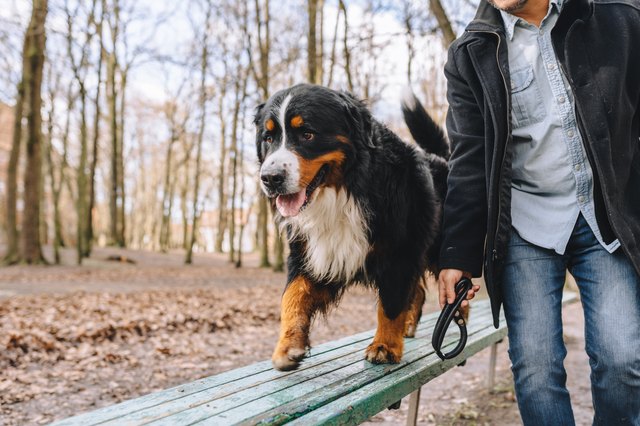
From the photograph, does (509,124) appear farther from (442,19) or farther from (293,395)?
(442,19)

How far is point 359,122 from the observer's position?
2.58 metres

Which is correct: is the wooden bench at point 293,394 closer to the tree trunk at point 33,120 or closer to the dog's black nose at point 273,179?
the dog's black nose at point 273,179

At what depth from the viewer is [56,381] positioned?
156 inches

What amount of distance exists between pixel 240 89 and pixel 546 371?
51.5 ft

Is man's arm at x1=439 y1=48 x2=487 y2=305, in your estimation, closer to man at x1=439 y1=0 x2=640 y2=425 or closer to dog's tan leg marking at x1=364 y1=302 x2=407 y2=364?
man at x1=439 y1=0 x2=640 y2=425

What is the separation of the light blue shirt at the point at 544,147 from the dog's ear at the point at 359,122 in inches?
29.3

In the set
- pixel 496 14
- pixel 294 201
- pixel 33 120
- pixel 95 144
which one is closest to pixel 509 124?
pixel 496 14

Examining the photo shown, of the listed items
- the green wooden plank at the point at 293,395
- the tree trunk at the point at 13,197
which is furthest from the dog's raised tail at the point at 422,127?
the tree trunk at the point at 13,197

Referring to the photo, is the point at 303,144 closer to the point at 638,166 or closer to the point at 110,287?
the point at 638,166

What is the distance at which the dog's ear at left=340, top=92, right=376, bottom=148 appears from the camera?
8.33 feet

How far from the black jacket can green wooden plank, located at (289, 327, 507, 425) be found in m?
0.49

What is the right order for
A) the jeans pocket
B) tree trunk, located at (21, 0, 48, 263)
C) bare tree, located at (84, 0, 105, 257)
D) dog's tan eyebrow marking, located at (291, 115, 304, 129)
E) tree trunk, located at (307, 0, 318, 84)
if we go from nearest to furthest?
the jeans pocket < dog's tan eyebrow marking, located at (291, 115, 304, 129) < tree trunk, located at (21, 0, 48, 263) < tree trunk, located at (307, 0, 318, 84) < bare tree, located at (84, 0, 105, 257)

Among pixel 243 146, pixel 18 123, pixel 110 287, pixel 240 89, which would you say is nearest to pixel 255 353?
pixel 110 287

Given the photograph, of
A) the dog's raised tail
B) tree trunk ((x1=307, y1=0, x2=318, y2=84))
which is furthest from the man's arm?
tree trunk ((x1=307, y1=0, x2=318, y2=84))
